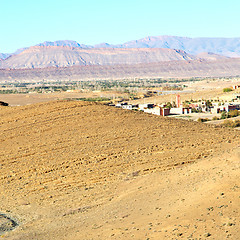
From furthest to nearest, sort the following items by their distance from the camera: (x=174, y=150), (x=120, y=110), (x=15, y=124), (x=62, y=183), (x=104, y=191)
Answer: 1. (x=120, y=110)
2. (x=15, y=124)
3. (x=174, y=150)
4. (x=62, y=183)
5. (x=104, y=191)

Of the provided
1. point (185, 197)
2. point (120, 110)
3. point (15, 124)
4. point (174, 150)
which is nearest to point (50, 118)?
point (15, 124)

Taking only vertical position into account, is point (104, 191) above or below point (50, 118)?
below

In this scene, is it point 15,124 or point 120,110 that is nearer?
point 15,124

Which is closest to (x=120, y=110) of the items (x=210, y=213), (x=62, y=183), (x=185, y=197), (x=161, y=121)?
(x=161, y=121)

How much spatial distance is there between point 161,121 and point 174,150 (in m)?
6.77

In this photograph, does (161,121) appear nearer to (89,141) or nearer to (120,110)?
(120,110)

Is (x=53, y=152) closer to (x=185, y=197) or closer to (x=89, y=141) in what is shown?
(x=89, y=141)

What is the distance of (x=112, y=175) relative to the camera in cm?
2592

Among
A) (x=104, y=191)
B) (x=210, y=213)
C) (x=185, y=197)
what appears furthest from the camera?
(x=104, y=191)

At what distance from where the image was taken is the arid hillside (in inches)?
666

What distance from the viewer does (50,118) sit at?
36.6m

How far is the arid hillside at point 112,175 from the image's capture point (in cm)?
1692

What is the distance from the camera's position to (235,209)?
16422 millimetres

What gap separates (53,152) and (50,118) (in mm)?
6799
